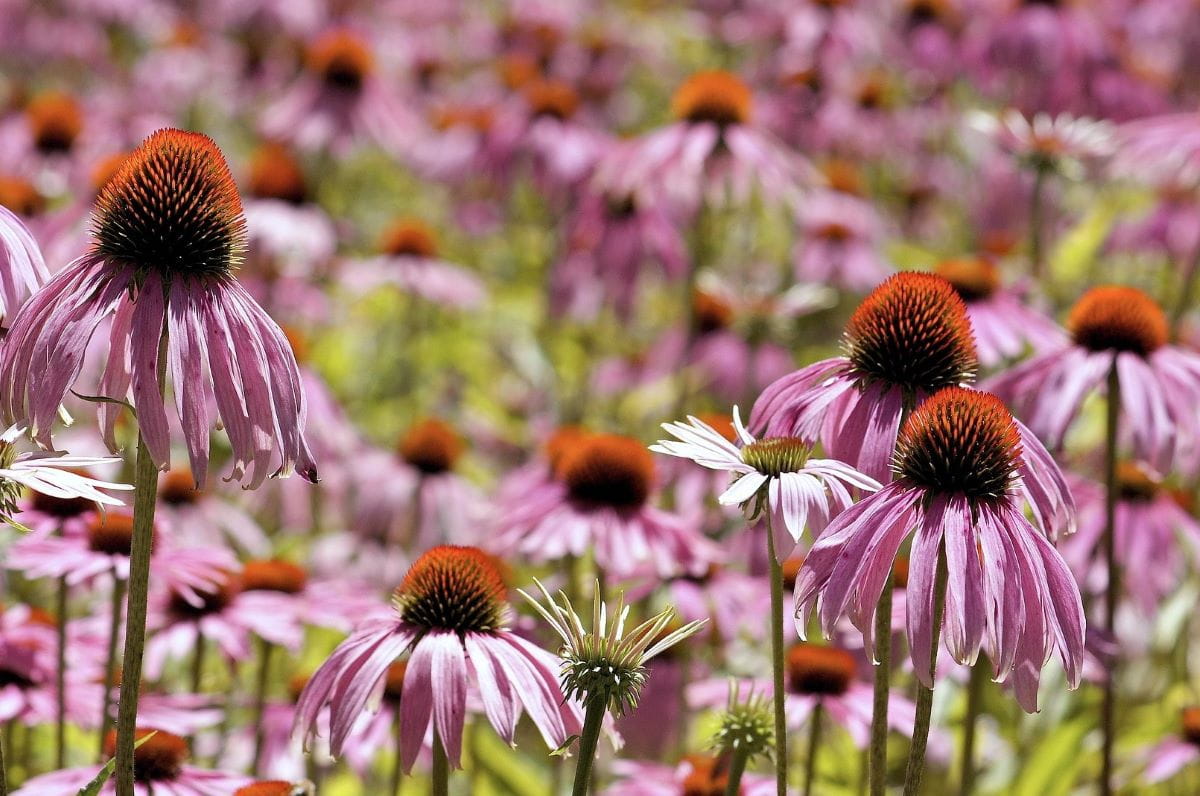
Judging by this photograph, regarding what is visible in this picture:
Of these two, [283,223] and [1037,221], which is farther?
Result: [283,223]

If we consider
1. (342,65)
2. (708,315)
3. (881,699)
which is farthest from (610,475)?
(342,65)

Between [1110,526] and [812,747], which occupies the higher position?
[1110,526]

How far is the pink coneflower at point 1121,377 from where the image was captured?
1.99 meters

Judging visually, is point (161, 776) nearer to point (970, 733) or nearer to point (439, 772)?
point (439, 772)

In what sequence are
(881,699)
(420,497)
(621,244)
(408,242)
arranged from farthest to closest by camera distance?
(408,242), (621,244), (420,497), (881,699)

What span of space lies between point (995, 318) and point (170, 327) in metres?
1.65

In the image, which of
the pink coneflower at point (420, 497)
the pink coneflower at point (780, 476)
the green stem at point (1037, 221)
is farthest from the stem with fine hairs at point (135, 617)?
the green stem at point (1037, 221)

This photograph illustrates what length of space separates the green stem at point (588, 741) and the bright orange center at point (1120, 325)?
3.95ft

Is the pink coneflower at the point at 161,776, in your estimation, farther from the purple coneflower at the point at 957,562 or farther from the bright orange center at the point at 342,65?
the bright orange center at the point at 342,65

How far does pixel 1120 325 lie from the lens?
7.02 feet

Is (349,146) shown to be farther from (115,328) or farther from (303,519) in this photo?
(115,328)

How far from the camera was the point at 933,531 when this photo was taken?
1301mm

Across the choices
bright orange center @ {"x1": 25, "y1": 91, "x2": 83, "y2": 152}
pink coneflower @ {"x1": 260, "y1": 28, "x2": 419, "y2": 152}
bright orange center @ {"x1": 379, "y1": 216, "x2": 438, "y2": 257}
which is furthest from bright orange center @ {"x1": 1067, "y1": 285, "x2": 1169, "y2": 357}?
bright orange center @ {"x1": 25, "y1": 91, "x2": 83, "y2": 152}

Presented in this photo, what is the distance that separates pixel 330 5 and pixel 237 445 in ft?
19.3
